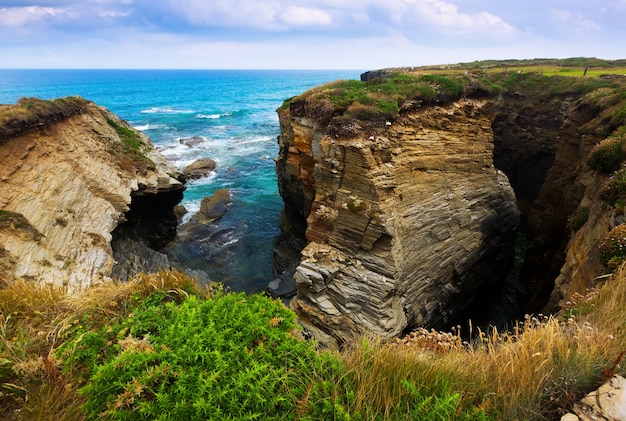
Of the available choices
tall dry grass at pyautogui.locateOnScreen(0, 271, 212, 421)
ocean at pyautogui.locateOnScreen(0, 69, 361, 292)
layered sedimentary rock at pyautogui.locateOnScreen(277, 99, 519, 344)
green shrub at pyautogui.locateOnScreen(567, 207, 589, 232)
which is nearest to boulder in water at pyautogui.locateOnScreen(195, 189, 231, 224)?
ocean at pyautogui.locateOnScreen(0, 69, 361, 292)

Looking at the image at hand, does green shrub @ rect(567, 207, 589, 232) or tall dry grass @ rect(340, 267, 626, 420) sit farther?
green shrub @ rect(567, 207, 589, 232)

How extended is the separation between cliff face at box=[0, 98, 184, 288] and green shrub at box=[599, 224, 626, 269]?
557 inches

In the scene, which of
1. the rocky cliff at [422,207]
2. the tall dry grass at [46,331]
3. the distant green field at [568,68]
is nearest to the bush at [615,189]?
the rocky cliff at [422,207]

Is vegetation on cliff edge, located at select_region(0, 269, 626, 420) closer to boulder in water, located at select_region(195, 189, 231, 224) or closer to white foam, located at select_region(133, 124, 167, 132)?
boulder in water, located at select_region(195, 189, 231, 224)

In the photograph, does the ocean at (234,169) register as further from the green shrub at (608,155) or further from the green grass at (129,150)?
the green shrub at (608,155)

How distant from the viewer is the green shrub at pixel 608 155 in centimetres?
1227

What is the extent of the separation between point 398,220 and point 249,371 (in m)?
10.4

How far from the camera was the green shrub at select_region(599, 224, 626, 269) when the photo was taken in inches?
306

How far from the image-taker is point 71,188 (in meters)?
14.3

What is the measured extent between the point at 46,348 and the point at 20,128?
14.3 meters

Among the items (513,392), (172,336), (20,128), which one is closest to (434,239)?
(513,392)

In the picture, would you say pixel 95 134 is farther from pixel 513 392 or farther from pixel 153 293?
pixel 513 392

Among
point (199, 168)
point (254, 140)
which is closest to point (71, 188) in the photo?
point (199, 168)

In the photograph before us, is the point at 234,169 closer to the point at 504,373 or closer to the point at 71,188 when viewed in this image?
the point at 71,188
